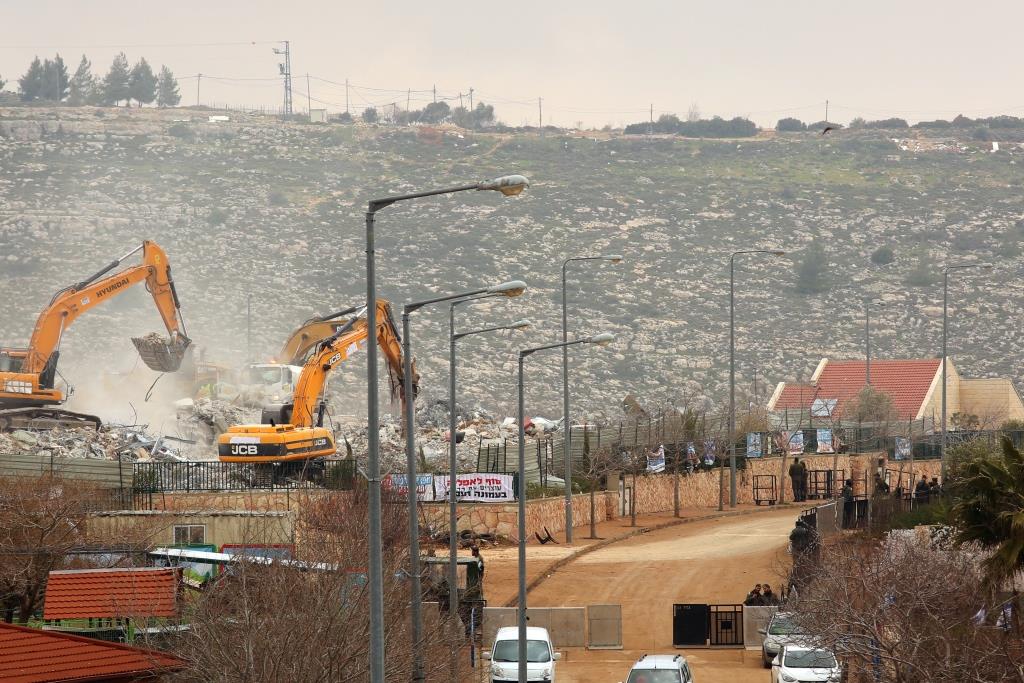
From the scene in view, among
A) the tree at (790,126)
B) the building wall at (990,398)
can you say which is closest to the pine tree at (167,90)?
the tree at (790,126)

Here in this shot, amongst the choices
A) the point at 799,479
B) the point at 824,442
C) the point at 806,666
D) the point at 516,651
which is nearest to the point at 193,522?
the point at 516,651

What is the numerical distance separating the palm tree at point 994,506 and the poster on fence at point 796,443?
Result: 128 feet

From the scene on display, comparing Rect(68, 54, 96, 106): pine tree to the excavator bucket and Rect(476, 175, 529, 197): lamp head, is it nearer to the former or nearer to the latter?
the excavator bucket

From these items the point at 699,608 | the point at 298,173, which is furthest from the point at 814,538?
the point at 298,173

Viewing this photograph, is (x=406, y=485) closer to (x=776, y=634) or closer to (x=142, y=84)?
(x=776, y=634)

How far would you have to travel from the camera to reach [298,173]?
136 meters

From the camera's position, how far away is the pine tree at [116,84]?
17038 cm

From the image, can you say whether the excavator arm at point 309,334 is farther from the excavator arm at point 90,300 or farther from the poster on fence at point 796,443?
the poster on fence at point 796,443

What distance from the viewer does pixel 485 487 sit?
50.0m

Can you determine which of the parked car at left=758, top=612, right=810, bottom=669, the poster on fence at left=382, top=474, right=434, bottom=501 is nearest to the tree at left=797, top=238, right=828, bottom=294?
the poster on fence at left=382, top=474, right=434, bottom=501

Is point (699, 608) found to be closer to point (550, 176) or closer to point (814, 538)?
point (814, 538)

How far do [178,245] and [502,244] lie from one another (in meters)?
21.6

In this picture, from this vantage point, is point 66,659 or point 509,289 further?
point 509,289

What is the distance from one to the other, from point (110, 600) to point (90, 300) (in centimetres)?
2936
